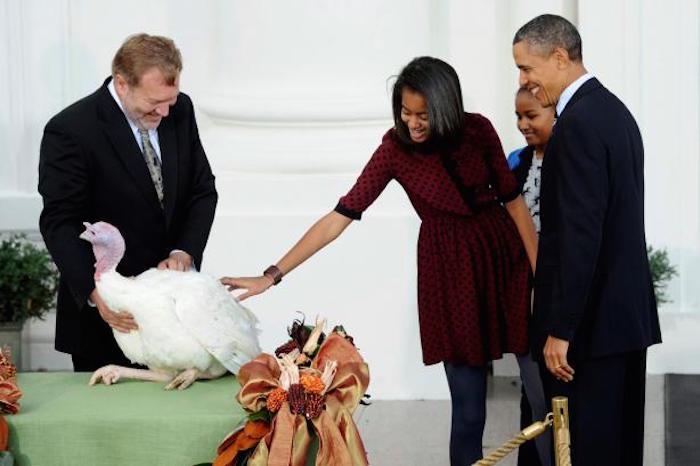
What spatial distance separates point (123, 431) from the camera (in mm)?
3430

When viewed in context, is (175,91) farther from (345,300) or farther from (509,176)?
(345,300)

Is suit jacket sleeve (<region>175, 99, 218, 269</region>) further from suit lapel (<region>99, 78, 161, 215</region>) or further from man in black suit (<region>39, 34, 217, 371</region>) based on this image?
suit lapel (<region>99, 78, 161, 215</region>)

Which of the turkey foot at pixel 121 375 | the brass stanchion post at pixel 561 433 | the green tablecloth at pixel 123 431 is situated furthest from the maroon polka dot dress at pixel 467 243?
the brass stanchion post at pixel 561 433

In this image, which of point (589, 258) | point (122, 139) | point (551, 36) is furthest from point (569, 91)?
point (122, 139)

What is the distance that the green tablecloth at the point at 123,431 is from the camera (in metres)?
3.41

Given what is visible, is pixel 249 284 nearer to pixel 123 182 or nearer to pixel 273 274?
pixel 273 274

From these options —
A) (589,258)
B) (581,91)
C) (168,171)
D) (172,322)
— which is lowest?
(172,322)

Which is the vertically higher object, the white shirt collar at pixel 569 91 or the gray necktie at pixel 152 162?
the white shirt collar at pixel 569 91

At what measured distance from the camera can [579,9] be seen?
6.82 m

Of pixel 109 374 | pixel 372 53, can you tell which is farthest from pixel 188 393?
pixel 372 53

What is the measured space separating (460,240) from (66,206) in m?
1.20

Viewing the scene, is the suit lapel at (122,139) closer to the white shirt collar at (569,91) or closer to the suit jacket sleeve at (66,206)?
the suit jacket sleeve at (66,206)

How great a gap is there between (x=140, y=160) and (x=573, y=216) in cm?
126

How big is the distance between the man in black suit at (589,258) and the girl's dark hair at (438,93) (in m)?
0.46
